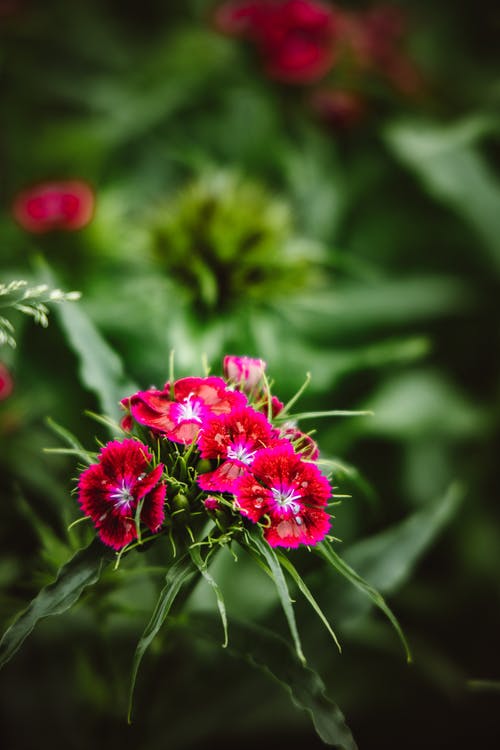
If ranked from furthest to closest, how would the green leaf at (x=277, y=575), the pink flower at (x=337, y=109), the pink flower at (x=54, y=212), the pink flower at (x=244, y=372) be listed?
1. the pink flower at (x=337, y=109)
2. the pink flower at (x=54, y=212)
3. the pink flower at (x=244, y=372)
4. the green leaf at (x=277, y=575)

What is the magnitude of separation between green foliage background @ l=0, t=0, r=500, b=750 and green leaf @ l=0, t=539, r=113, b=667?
184mm

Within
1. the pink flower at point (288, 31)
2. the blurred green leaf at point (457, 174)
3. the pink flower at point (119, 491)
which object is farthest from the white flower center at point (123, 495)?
the pink flower at point (288, 31)

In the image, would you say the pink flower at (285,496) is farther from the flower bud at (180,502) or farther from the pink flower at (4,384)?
the pink flower at (4,384)

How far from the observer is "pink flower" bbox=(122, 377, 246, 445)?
0.59m

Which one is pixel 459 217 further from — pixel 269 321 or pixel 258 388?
pixel 258 388

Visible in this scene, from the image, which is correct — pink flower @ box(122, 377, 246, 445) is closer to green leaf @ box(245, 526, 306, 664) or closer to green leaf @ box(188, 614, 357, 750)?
green leaf @ box(245, 526, 306, 664)

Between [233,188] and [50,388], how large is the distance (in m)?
0.53

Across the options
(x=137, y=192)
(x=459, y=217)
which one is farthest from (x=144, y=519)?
(x=137, y=192)

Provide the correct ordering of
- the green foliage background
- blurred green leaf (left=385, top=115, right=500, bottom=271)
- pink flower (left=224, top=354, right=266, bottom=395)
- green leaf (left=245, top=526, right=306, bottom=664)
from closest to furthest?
green leaf (left=245, top=526, right=306, bottom=664) → pink flower (left=224, top=354, right=266, bottom=395) → the green foliage background → blurred green leaf (left=385, top=115, right=500, bottom=271)

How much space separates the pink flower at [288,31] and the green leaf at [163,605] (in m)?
1.25

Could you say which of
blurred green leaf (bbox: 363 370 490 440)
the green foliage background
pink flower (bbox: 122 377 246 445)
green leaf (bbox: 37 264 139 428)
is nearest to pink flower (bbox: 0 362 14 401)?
the green foliage background

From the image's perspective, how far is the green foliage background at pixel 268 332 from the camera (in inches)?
36.3

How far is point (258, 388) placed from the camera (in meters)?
0.70

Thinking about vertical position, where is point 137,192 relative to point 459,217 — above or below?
above
